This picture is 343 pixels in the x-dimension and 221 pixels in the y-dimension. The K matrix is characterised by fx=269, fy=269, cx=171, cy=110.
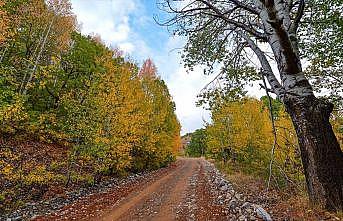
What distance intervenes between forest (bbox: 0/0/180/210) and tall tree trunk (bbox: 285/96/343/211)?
26.4 feet

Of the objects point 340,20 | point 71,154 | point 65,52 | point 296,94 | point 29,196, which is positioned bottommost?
point 29,196

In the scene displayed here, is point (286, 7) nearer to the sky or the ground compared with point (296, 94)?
nearer to the sky

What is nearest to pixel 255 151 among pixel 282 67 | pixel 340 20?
pixel 340 20

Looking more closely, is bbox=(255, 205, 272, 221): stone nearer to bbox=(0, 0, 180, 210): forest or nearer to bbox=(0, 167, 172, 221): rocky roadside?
bbox=(0, 167, 172, 221): rocky roadside

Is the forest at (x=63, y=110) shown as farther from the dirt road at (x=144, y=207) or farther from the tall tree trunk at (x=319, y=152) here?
the tall tree trunk at (x=319, y=152)

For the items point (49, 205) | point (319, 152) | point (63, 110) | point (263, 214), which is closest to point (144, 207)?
point (49, 205)

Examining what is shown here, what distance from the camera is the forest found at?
37.6 ft

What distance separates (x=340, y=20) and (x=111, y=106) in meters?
10.7

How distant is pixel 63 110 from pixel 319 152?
64.9 feet

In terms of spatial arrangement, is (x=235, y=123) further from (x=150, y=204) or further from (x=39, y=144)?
(x=39, y=144)

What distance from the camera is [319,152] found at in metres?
4.31

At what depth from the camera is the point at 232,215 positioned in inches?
304

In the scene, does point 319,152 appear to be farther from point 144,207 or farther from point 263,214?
point 144,207

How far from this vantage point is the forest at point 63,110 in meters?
11.5
